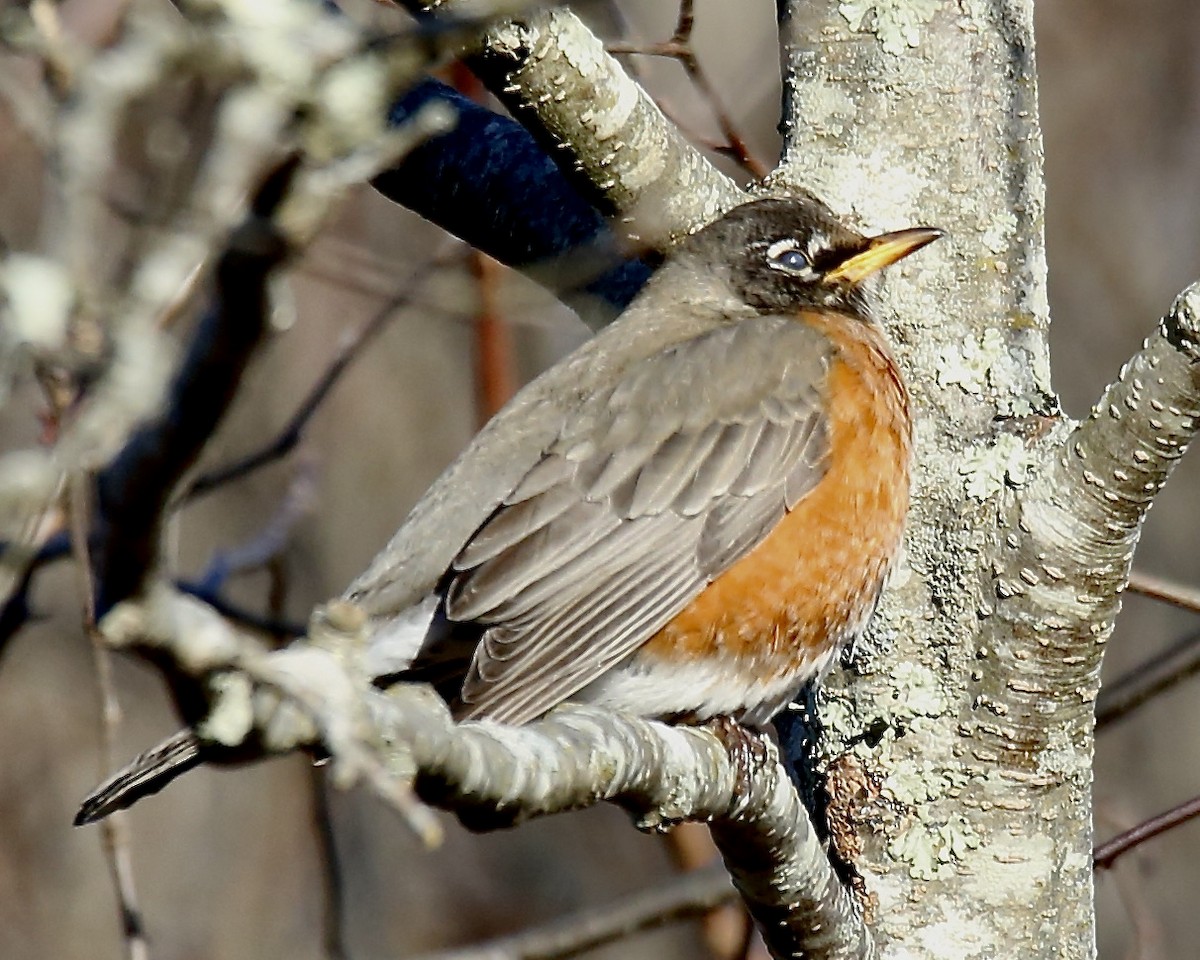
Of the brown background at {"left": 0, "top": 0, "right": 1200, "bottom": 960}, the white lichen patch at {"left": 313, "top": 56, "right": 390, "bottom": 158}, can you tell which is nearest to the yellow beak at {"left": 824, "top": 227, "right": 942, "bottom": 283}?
the white lichen patch at {"left": 313, "top": 56, "right": 390, "bottom": 158}

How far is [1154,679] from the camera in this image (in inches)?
143

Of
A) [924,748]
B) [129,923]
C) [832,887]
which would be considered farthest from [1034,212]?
[129,923]

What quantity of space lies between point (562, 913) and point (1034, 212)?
5677mm

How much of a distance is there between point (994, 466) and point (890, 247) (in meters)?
0.56

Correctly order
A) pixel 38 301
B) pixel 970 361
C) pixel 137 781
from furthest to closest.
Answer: pixel 970 361 < pixel 137 781 < pixel 38 301

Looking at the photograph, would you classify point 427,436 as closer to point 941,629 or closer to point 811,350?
point 811,350

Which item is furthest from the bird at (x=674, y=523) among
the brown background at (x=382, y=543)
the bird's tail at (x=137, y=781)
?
Result: the brown background at (x=382, y=543)

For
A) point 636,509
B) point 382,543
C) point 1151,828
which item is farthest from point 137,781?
point 382,543

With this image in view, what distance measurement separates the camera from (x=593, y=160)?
3.36 meters

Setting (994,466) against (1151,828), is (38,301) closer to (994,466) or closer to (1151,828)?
(994,466)

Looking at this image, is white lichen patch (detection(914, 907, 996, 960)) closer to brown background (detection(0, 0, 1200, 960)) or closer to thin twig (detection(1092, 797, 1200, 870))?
thin twig (detection(1092, 797, 1200, 870))

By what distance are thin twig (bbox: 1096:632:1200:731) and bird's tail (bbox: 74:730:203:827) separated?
1843mm

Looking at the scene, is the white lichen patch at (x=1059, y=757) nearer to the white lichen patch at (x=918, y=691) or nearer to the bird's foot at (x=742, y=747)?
the white lichen patch at (x=918, y=691)

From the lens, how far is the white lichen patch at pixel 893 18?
346 cm
